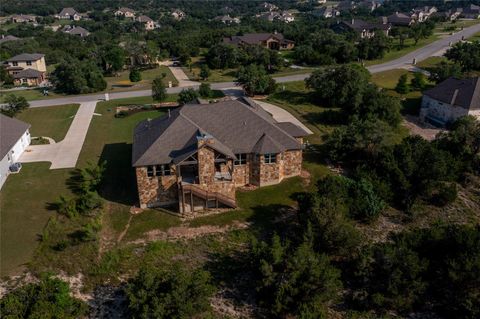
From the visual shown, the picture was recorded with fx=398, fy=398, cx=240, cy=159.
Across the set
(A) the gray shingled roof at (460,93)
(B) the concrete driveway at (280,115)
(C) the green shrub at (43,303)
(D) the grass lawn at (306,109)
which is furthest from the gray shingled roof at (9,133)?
(A) the gray shingled roof at (460,93)

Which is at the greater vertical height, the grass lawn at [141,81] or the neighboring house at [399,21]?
the neighboring house at [399,21]

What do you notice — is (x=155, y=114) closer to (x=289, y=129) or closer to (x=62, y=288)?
(x=289, y=129)

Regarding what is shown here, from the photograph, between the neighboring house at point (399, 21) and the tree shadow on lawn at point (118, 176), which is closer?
the tree shadow on lawn at point (118, 176)

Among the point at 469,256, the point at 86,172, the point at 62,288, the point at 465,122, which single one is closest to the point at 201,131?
the point at 86,172

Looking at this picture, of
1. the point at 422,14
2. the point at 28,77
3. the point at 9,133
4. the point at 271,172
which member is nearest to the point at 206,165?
the point at 271,172

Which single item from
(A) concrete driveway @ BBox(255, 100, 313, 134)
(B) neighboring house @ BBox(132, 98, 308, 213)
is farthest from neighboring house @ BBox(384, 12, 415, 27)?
(B) neighboring house @ BBox(132, 98, 308, 213)

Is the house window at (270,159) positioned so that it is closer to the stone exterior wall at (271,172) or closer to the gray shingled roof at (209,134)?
the stone exterior wall at (271,172)

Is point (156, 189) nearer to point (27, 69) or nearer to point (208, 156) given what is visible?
point (208, 156)
